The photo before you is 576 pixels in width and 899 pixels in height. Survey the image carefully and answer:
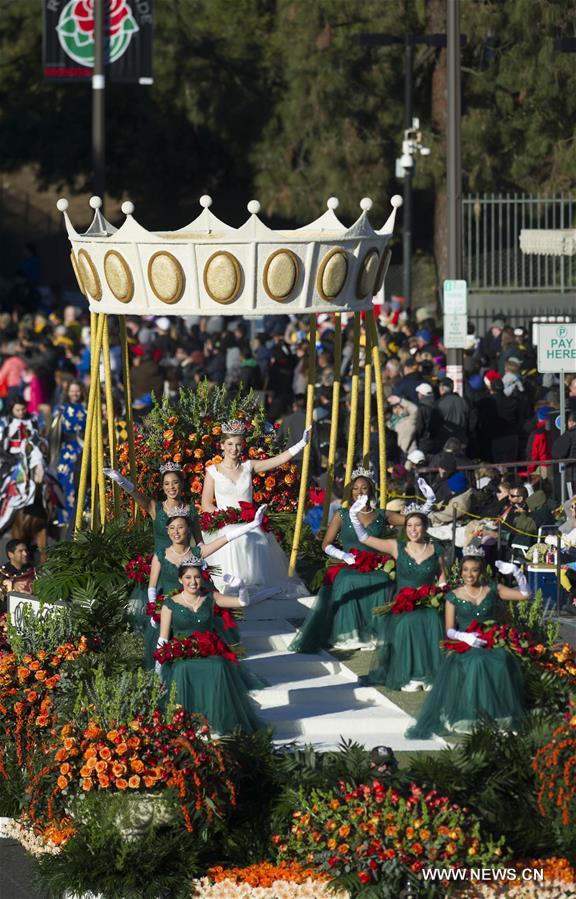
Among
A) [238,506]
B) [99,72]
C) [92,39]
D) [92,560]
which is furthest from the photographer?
[92,39]

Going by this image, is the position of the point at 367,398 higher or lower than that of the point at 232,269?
lower

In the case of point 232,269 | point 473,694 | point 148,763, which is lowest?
point 148,763

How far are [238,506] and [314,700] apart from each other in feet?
8.06

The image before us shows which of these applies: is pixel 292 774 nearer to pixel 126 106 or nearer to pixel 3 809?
pixel 3 809

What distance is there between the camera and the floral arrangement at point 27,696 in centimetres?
1302

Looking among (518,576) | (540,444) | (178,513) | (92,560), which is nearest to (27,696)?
(178,513)

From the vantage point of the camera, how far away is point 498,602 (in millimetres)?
13570

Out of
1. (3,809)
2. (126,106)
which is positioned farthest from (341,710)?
(126,106)

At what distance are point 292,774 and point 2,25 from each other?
34.5 metres

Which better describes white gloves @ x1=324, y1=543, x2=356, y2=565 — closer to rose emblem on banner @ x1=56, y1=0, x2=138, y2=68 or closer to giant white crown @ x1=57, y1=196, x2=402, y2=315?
giant white crown @ x1=57, y1=196, x2=402, y2=315

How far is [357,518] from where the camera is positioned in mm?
15102

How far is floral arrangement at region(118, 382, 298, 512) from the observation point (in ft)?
57.3

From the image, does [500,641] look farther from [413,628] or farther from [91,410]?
[91,410]

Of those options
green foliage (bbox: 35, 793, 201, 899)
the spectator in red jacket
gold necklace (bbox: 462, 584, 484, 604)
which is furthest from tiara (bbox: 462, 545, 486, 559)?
the spectator in red jacket
